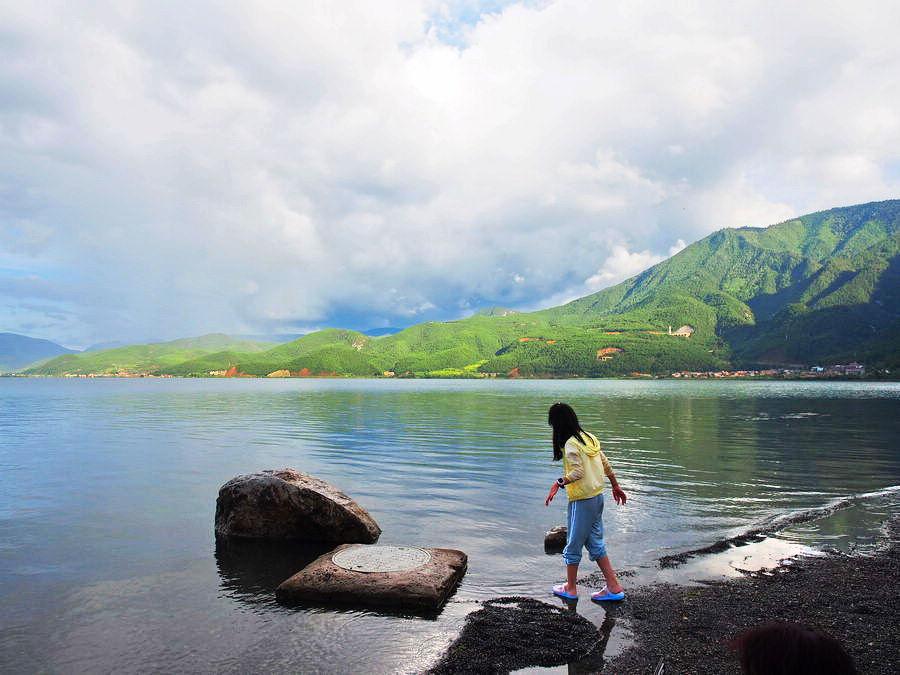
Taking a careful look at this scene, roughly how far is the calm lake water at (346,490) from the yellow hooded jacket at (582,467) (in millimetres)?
2389

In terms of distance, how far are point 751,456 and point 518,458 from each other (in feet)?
Result: 47.0

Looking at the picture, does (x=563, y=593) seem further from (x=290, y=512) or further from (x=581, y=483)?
(x=290, y=512)

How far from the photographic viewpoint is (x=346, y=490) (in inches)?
946

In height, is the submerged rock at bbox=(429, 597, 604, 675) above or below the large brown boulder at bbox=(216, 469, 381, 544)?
below

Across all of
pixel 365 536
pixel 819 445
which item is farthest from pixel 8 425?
pixel 819 445

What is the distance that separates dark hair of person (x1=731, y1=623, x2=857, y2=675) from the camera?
2.69 meters

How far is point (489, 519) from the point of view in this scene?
62.2ft

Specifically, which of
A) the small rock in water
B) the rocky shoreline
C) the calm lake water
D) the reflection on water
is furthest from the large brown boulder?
the rocky shoreline

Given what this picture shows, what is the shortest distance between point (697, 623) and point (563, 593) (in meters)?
2.74

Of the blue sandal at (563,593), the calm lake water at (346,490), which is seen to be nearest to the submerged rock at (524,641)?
the calm lake water at (346,490)

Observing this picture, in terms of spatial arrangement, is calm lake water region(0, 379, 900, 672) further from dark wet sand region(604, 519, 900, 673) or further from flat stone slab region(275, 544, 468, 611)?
dark wet sand region(604, 519, 900, 673)

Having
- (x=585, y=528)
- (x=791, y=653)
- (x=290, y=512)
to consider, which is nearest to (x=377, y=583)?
(x=585, y=528)

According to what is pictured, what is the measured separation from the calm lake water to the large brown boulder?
1037mm

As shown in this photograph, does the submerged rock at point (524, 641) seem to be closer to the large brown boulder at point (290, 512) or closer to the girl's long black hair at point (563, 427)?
the girl's long black hair at point (563, 427)
